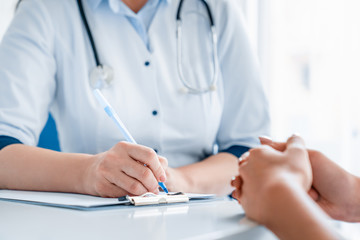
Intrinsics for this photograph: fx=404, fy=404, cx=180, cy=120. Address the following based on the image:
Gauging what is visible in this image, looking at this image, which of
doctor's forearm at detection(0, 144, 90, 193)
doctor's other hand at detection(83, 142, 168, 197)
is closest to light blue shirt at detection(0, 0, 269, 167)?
doctor's forearm at detection(0, 144, 90, 193)

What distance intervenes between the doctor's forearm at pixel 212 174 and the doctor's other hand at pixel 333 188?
0.35 m

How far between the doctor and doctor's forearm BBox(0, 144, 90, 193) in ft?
0.12

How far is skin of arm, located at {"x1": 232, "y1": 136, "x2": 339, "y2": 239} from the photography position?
0.39 metres

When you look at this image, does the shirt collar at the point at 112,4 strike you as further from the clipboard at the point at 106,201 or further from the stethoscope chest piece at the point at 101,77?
the clipboard at the point at 106,201

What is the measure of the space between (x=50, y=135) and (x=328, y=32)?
145 centimetres

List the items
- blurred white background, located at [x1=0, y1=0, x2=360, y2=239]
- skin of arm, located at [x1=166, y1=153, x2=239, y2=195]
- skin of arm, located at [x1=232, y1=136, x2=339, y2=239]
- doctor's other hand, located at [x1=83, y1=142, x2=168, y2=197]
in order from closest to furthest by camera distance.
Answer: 1. skin of arm, located at [x1=232, y1=136, x2=339, y2=239]
2. doctor's other hand, located at [x1=83, y1=142, x2=168, y2=197]
3. skin of arm, located at [x1=166, y1=153, x2=239, y2=195]
4. blurred white background, located at [x1=0, y1=0, x2=360, y2=239]

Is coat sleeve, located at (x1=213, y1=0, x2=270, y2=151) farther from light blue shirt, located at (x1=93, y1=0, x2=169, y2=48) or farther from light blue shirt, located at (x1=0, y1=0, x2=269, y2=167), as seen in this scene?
light blue shirt, located at (x1=93, y1=0, x2=169, y2=48)

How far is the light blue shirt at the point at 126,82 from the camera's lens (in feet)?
3.32

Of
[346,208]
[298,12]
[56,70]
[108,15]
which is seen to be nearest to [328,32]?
[298,12]

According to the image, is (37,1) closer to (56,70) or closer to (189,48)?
(56,70)

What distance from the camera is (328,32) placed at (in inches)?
77.9

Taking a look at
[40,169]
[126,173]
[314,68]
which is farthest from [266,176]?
[314,68]

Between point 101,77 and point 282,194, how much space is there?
724 millimetres

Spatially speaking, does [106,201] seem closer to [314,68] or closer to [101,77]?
[101,77]
